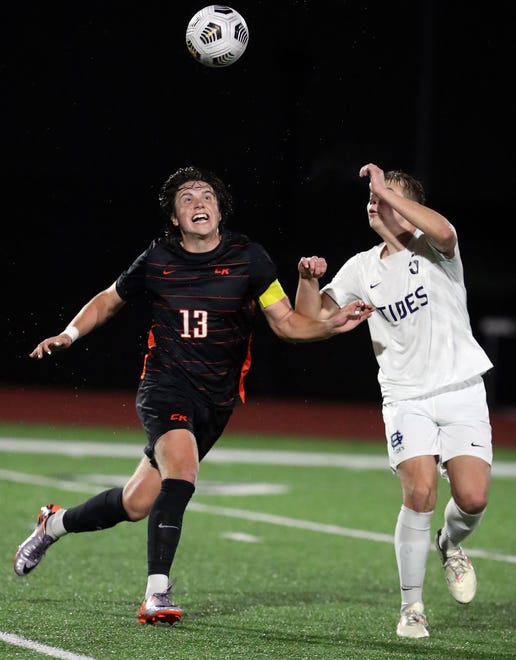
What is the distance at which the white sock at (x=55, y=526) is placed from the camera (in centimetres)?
626

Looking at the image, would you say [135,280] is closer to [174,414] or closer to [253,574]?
[174,414]

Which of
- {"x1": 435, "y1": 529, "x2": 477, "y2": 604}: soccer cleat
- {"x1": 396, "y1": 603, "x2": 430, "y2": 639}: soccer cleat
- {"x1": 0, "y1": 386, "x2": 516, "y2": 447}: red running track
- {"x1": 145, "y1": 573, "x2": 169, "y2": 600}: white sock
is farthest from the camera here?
{"x1": 0, "y1": 386, "x2": 516, "y2": 447}: red running track

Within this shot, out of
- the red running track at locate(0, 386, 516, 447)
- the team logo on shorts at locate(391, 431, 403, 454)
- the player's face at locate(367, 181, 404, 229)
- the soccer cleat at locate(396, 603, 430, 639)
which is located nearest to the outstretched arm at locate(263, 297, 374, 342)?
the player's face at locate(367, 181, 404, 229)

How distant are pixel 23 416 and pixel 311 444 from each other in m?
4.85

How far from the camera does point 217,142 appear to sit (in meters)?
23.6

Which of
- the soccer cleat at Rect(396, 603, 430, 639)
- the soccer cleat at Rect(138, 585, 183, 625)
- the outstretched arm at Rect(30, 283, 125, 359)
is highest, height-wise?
the outstretched arm at Rect(30, 283, 125, 359)

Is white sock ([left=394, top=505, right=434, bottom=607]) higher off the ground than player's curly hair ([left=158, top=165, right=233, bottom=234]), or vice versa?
player's curly hair ([left=158, top=165, right=233, bottom=234])

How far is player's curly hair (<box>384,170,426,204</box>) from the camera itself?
5766 mm

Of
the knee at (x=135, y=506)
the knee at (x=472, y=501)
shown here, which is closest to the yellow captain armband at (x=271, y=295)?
the knee at (x=135, y=506)

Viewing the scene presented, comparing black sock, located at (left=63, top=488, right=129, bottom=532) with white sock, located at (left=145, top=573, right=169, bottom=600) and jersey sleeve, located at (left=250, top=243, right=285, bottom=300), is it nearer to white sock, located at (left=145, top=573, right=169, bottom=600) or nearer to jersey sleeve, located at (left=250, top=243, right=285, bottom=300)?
white sock, located at (left=145, top=573, right=169, bottom=600)

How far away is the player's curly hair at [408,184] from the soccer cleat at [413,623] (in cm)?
197

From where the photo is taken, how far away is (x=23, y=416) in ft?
61.0

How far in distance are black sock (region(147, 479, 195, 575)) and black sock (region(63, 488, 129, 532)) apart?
54 cm

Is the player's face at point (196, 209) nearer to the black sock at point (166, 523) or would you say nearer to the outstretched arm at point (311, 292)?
the outstretched arm at point (311, 292)
